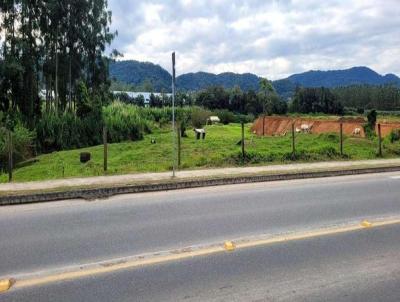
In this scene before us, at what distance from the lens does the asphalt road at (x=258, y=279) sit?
463 cm

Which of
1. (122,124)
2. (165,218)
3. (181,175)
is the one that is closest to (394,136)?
(181,175)

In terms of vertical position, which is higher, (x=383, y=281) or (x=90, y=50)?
(x=90, y=50)

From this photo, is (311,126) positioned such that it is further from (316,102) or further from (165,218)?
(316,102)

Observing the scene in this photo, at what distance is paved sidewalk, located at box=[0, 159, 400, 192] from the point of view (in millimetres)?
11258

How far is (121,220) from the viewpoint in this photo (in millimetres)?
7949

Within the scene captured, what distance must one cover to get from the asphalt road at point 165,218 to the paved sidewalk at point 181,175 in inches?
58.8

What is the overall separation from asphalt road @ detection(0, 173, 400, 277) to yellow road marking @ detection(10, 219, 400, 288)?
0.28 m

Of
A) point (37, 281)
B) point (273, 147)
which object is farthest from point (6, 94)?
point (37, 281)

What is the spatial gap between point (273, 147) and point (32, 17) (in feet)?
65.1

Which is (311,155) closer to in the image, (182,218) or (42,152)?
(182,218)

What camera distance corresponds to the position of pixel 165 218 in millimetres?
8086

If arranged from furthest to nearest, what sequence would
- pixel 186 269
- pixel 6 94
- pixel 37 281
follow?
pixel 6 94, pixel 186 269, pixel 37 281

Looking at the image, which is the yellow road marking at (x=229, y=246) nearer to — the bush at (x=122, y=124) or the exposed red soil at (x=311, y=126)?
the bush at (x=122, y=124)

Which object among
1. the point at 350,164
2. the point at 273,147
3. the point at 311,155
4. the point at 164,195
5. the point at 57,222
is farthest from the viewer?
the point at 273,147
